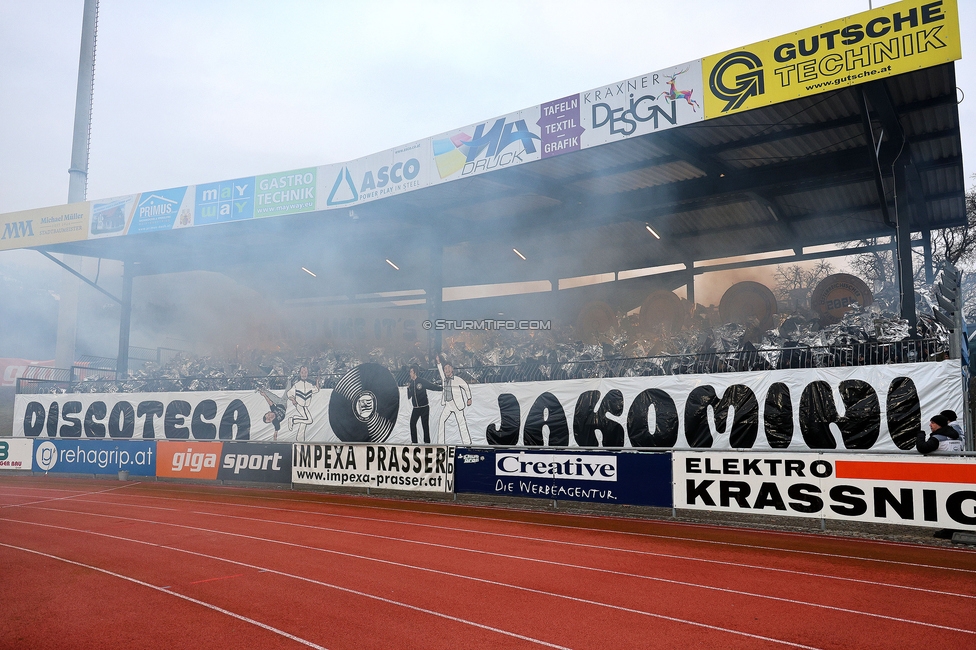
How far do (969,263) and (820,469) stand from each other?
21320 millimetres

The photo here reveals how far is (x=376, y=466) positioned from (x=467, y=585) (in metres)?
8.42

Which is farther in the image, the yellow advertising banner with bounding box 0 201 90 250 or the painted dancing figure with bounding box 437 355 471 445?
the yellow advertising banner with bounding box 0 201 90 250

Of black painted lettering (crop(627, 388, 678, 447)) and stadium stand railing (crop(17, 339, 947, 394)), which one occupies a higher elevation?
stadium stand railing (crop(17, 339, 947, 394))

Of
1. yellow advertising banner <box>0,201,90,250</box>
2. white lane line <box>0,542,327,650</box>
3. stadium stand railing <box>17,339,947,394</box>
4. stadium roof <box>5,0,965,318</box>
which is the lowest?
white lane line <box>0,542,327,650</box>

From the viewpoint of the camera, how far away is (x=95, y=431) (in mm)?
21812

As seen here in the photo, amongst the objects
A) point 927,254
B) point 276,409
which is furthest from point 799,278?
point 276,409

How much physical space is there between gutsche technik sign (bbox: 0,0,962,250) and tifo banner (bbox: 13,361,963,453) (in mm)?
5101

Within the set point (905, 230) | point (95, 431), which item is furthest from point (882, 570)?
point (95, 431)

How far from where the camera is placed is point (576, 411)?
15.0 metres

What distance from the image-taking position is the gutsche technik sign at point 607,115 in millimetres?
10367

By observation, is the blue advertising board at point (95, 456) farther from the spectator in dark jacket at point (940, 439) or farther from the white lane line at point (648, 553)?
the spectator in dark jacket at point (940, 439)

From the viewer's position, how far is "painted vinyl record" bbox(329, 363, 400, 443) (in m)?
17.4

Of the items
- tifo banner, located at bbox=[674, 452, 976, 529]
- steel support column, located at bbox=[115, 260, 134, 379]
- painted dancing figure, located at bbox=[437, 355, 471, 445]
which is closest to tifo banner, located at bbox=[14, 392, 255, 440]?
steel support column, located at bbox=[115, 260, 134, 379]

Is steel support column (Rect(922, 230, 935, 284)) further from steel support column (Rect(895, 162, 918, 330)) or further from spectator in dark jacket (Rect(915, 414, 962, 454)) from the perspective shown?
spectator in dark jacket (Rect(915, 414, 962, 454))
